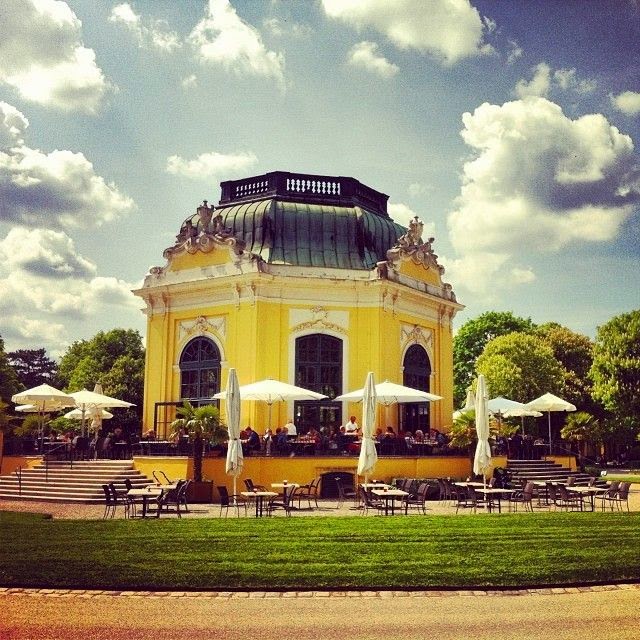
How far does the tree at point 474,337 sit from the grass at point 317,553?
122 feet

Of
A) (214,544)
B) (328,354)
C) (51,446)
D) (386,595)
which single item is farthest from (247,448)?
(386,595)

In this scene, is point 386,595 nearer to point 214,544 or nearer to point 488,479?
point 214,544

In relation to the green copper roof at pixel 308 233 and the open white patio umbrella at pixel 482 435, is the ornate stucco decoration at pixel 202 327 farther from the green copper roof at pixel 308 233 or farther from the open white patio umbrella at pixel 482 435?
the open white patio umbrella at pixel 482 435

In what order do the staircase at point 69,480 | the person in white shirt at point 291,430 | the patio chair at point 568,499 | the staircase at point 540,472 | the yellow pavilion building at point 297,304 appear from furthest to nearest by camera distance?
the yellow pavilion building at point 297,304 < the person in white shirt at point 291,430 < the staircase at point 540,472 < the staircase at point 69,480 < the patio chair at point 568,499

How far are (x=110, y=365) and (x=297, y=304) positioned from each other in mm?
30037

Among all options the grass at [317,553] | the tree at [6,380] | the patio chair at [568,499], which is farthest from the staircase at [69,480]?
the tree at [6,380]

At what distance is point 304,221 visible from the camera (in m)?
29.2

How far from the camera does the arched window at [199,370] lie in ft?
91.0

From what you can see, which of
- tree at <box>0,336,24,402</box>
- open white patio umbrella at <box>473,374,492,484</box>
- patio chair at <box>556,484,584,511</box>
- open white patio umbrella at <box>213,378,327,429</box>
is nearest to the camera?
patio chair at <box>556,484,584,511</box>

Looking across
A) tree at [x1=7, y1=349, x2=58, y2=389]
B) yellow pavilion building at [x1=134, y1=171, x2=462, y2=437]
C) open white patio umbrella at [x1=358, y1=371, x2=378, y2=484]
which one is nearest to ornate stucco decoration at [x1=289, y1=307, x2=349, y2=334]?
yellow pavilion building at [x1=134, y1=171, x2=462, y2=437]

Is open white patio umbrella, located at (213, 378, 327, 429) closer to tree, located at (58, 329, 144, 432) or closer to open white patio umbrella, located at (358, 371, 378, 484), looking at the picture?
open white patio umbrella, located at (358, 371, 378, 484)

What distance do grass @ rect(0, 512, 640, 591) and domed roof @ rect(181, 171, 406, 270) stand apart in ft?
47.6

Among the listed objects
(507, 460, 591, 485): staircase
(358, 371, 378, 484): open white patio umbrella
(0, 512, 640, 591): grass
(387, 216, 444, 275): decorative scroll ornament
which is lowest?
(0, 512, 640, 591): grass

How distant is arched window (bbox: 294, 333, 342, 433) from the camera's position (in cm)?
2706
